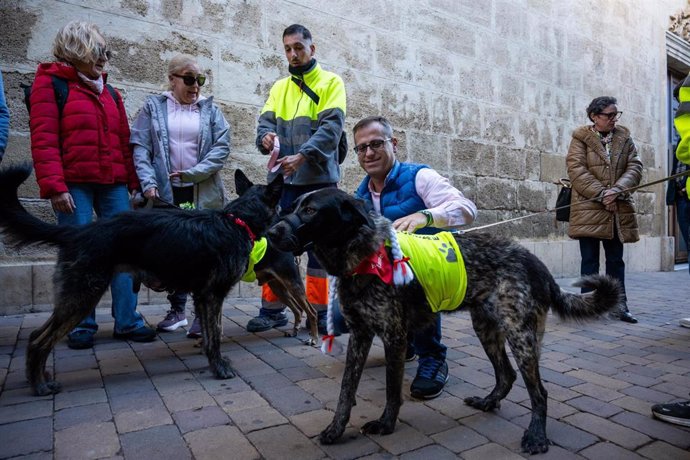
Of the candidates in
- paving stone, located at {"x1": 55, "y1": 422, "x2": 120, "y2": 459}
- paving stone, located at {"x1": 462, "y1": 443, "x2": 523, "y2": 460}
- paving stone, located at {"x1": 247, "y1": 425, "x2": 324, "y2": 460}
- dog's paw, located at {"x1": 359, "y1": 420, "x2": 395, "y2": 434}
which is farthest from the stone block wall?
paving stone, located at {"x1": 462, "y1": 443, "x2": 523, "y2": 460}

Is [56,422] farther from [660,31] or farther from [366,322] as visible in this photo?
[660,31]

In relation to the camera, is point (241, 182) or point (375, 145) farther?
point (241, 182)

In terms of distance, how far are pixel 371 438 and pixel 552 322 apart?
11.3ft

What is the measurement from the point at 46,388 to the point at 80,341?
94cm

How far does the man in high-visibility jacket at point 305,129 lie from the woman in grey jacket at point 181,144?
18.0 inches

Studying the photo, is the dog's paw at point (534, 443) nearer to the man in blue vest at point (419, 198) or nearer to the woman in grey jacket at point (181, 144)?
the man in blue vest at point (419, 198)

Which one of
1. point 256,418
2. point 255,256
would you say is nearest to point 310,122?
point 255,256

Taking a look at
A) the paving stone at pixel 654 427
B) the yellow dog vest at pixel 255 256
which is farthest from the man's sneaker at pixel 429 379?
the yellow dog vest at pixel 255 256

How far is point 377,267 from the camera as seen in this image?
226 cm

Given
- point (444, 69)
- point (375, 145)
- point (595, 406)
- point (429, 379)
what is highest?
point (444, 69)

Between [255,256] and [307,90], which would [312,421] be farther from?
[307,90]

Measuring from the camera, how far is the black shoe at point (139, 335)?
3.84 metres

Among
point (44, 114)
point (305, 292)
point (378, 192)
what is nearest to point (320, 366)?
point (305, 292)

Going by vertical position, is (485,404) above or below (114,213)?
below
